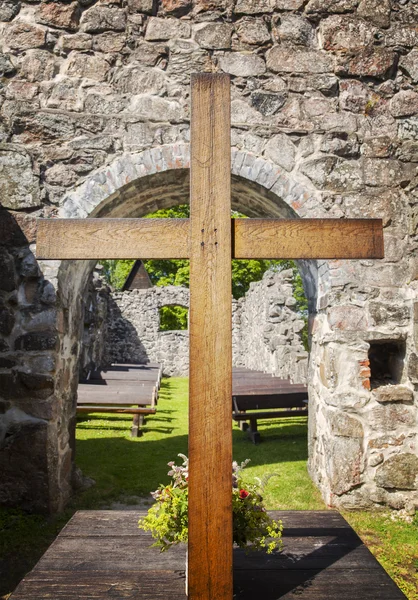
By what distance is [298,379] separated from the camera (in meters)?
9.20

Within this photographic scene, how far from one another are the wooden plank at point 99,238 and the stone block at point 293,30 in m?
3.27

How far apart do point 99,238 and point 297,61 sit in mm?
3282

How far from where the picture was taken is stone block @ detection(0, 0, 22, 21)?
4.04m

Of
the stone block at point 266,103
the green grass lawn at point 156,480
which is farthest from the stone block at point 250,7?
the green grass lawn at point 156,480

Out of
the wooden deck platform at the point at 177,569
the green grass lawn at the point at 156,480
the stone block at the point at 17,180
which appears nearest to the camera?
the wooden deck platform at the point at 177,569

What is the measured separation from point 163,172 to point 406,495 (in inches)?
130

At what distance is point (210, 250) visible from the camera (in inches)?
62.9

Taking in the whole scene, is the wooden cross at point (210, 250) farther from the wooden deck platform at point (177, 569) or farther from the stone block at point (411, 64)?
the stone block at point (411, 64)

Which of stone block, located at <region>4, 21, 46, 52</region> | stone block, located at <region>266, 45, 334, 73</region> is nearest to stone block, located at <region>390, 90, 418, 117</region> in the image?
stone block, located at <region>266, 45, 334, 73</region>

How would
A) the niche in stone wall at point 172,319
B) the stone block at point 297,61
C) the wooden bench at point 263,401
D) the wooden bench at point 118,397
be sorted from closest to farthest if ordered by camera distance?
the stone block at point 297,61
the wooden bench at point 263,401
the wooden bench at point 118,397
the niche in stone wall at point 172,319

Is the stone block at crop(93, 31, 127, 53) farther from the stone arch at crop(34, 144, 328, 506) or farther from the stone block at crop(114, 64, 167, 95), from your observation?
the stone arch at crop(34, 144, 328, 506)

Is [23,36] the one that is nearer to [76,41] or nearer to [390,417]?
[76,41]

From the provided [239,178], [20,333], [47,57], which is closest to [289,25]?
[239,178]

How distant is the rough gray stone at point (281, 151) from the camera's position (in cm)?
403
